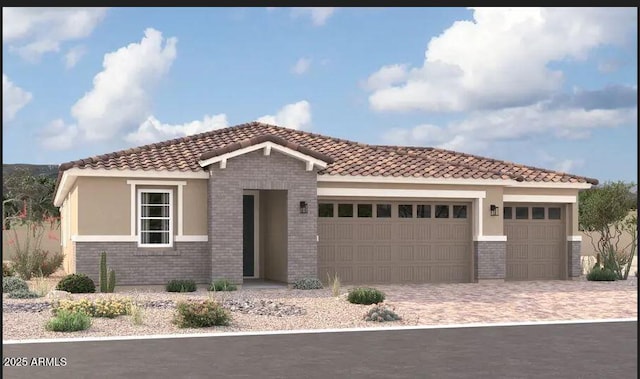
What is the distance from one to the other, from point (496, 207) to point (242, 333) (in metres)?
13.6

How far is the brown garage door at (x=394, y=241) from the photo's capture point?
25.5 metres

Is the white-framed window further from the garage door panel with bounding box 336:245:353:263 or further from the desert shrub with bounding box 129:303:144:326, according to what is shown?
the desert shrub with bounding box 129:303:144:326

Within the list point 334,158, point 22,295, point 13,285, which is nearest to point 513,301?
point 334,158

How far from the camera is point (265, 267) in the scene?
26906 millimetres

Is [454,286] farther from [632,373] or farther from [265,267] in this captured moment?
[632,373]

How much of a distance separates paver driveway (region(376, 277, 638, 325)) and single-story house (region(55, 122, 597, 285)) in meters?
1.38

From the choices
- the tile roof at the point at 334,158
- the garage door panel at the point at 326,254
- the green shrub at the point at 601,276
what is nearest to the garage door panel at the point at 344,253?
the garage door panel at the point at 326,254

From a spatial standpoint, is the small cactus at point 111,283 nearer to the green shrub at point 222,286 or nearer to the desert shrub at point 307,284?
the green shrub at point 222,286

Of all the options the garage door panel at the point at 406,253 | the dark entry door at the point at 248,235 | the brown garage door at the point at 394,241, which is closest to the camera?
the brown garage door at the point at 394,241

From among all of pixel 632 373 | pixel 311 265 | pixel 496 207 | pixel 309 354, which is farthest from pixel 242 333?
pixel 496 207

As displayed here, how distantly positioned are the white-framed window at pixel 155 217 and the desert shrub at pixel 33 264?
453 centimetres

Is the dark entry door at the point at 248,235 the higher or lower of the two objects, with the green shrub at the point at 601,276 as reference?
higher

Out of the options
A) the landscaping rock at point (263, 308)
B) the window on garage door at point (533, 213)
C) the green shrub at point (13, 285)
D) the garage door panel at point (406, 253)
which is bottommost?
the landscaping rock at point (263, 308)

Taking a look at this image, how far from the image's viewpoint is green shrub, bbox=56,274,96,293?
2180 centimetres
